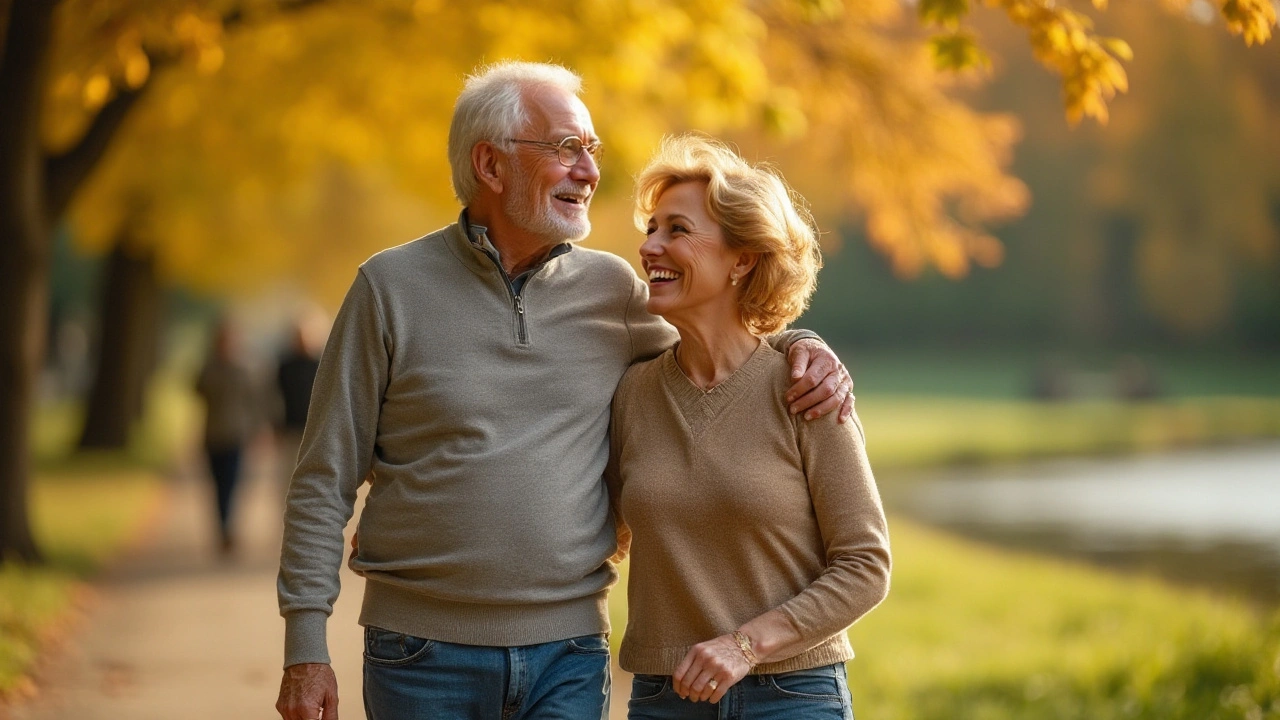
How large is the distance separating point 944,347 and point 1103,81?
45006 mm

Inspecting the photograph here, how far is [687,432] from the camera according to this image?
11.0 ft

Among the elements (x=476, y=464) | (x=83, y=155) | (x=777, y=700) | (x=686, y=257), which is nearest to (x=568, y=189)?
(x=686, y=257)

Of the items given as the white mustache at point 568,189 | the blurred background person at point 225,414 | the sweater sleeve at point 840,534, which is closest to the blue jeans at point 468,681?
the sweater sleeve at point 840,534

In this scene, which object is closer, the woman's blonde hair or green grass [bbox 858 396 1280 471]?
the woman's blonde hair

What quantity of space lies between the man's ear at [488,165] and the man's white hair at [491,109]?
2 cm

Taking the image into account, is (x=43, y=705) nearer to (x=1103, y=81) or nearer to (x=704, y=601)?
(x=704, y=601)

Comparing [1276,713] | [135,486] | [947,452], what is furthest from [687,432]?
[947,452]

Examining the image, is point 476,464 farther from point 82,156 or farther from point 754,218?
point 82,156

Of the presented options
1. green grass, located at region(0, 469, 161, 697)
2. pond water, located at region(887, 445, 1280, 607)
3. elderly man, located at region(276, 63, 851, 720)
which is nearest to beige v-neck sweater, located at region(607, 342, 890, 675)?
elderly man, located at region(276, 63, 851, 720)

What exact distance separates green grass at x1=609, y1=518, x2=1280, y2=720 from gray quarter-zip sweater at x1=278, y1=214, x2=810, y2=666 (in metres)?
3.33

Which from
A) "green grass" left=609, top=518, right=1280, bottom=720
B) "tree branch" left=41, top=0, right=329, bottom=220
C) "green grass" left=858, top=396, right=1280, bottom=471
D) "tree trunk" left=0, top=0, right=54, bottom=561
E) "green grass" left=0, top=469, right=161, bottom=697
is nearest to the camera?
"green grass" left=609, top=518, right=1280, bottom=720

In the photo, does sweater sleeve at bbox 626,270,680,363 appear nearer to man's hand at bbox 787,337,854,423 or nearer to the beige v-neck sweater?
the beige v-neck sweater

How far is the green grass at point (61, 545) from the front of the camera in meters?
8.28

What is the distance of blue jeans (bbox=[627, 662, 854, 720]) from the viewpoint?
127 inches
